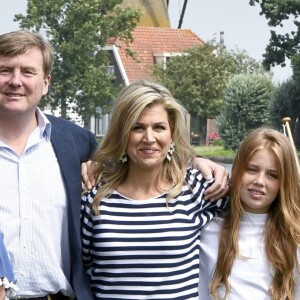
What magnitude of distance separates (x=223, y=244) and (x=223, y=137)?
40285 mm

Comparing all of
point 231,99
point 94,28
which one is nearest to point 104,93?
point 94,28

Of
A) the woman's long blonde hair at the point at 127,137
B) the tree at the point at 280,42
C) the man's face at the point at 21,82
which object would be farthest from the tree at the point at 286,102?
the man's face at the point at 21,82

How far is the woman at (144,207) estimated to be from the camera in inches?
166

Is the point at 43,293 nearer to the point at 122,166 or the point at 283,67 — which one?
the point at 122,166

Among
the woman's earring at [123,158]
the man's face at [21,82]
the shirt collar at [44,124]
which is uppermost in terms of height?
the man's face at [21,82]

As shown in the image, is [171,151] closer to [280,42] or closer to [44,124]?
[44,124]

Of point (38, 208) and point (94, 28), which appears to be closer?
point (38, 208)

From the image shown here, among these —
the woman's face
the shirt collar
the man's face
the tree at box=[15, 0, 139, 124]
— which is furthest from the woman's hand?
the tree at box=[15, 0, 139, 124]

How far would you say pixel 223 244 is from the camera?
449 centimetres

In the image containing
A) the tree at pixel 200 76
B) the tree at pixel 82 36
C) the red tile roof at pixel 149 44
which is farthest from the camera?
the red tile roof at pixel 149 44

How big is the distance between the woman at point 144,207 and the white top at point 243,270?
0.07m

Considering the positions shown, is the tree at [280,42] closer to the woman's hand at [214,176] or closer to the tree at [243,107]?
the tree at [243,107]

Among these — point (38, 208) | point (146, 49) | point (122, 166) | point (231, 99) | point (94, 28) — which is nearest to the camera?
point (38, 208)

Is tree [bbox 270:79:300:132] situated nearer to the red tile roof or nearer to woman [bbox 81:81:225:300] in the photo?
the red tile roof
